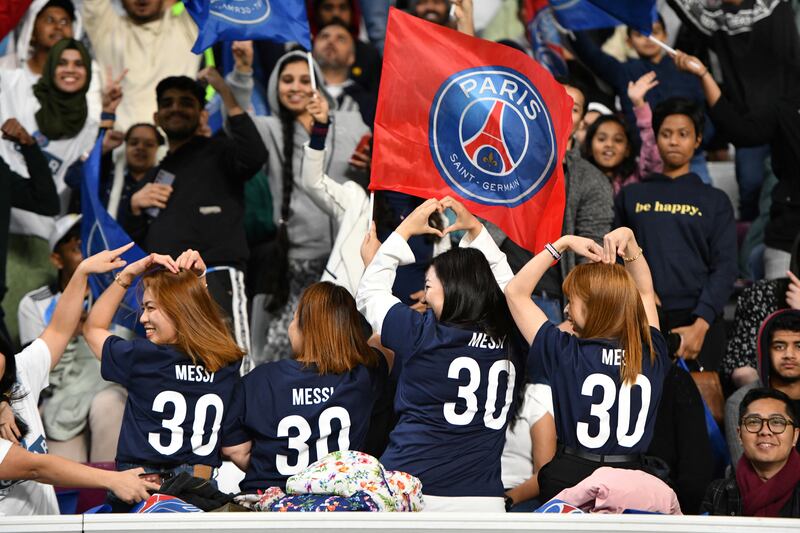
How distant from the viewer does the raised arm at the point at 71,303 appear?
557cm

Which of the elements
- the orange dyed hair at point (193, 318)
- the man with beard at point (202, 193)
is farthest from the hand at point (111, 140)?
the orange dyed hair at point (193, 318)

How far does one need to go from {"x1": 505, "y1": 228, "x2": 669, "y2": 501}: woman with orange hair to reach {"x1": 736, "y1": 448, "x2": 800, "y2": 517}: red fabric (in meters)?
0.76

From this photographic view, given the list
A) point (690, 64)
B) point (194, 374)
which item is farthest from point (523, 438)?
point (690, 64)

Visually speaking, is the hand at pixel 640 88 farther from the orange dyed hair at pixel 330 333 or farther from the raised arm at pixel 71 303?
the raised arm at pixel 71 303

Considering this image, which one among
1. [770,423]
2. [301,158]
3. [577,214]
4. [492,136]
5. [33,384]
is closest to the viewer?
[33,384]

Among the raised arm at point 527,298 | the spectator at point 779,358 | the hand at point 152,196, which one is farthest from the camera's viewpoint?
the hand at point 152,196

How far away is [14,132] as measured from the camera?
25.7ft

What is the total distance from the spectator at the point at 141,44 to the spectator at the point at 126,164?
88 centimetres

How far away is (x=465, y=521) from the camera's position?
170 inches

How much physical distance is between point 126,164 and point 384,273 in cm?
341

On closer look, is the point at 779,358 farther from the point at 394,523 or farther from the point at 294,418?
the point at 394,523

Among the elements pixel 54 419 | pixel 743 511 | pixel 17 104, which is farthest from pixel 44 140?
pixel 743 511

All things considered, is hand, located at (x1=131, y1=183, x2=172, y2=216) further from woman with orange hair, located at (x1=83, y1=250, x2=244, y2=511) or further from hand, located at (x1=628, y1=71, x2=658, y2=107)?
hand, located at (x1=628, y1=71, x2=658, y2=107)

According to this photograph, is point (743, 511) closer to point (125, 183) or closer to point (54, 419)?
point (54, 419)
